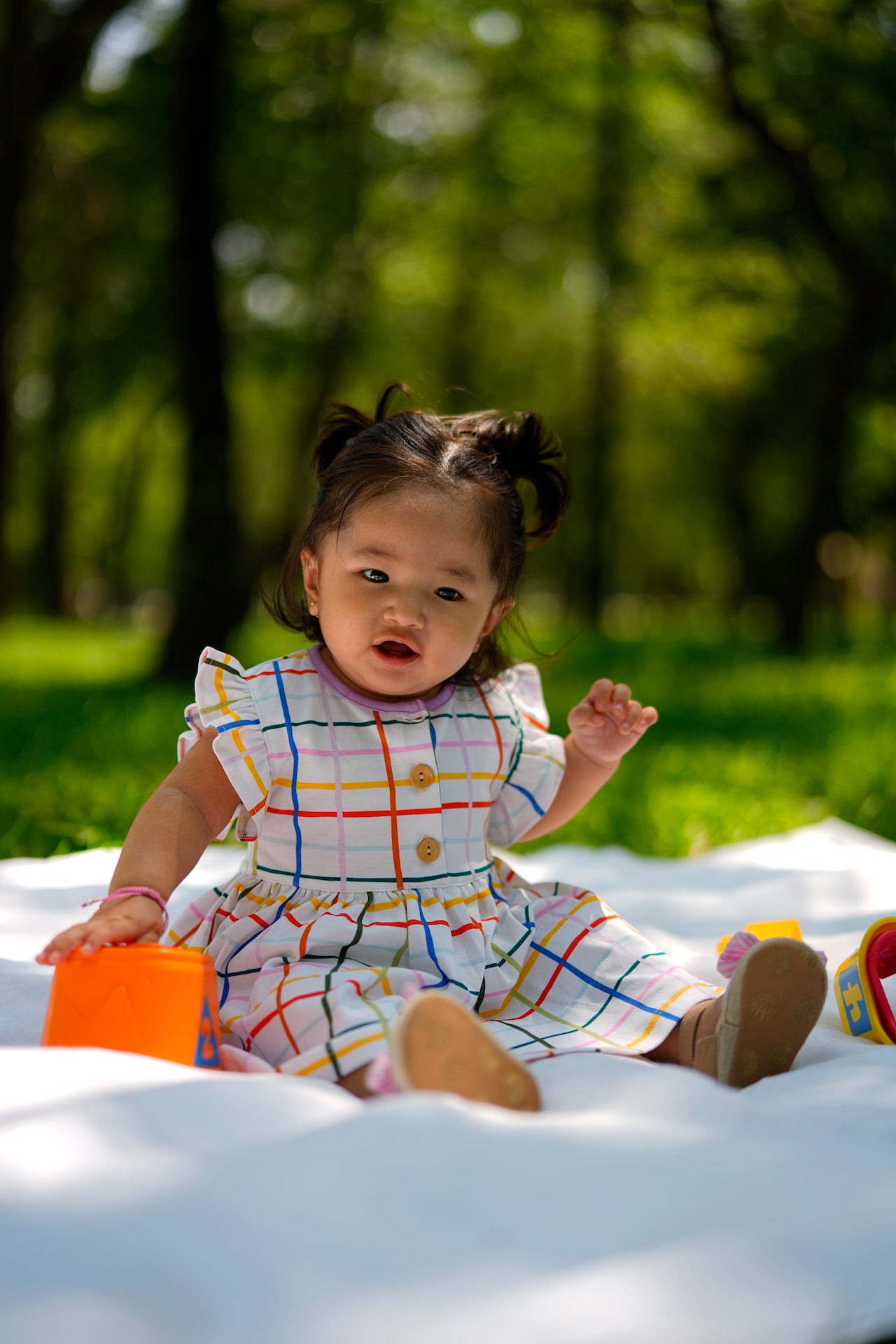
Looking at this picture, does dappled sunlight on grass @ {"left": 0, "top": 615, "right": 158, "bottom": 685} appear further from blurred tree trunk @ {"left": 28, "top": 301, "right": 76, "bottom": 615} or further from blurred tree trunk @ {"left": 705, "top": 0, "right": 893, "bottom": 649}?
blurred tree trunk @ {"left": 705, "top": 0, "right": 893, "bottom": 649}

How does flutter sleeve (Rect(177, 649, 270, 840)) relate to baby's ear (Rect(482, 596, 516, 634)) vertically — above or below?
below

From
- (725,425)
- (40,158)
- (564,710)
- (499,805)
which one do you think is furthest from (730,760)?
(725,425)

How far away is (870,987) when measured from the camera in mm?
1855

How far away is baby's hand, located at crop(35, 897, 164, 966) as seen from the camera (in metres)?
1.54

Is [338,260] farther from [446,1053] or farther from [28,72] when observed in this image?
[446,1053]

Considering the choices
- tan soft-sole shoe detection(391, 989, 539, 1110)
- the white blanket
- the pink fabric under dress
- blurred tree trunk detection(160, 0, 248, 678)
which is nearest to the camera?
the white blanket

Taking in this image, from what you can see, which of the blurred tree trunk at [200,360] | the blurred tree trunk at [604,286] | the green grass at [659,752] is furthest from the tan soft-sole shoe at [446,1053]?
the blurred tree trunk at [604,286]

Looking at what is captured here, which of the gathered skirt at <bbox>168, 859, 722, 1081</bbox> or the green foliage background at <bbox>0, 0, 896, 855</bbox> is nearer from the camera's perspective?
the gathered skirt at <bbox>168, 859, 722, 1081</bbox>

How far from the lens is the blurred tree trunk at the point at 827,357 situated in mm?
8562

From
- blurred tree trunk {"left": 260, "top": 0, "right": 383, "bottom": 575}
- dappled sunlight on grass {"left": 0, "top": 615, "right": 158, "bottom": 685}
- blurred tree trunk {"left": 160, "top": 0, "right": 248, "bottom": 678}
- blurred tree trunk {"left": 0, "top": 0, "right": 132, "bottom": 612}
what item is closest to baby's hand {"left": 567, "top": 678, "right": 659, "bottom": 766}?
blurred tree trunk {"left": 160, "top": 0, "right": 248, "bottom": 678}

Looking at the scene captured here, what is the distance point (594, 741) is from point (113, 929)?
0.92 metres

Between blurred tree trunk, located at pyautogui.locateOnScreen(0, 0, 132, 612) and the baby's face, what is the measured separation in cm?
579

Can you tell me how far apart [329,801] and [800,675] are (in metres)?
5.75

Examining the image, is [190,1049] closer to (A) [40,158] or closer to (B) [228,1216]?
(B) [228,1216]
